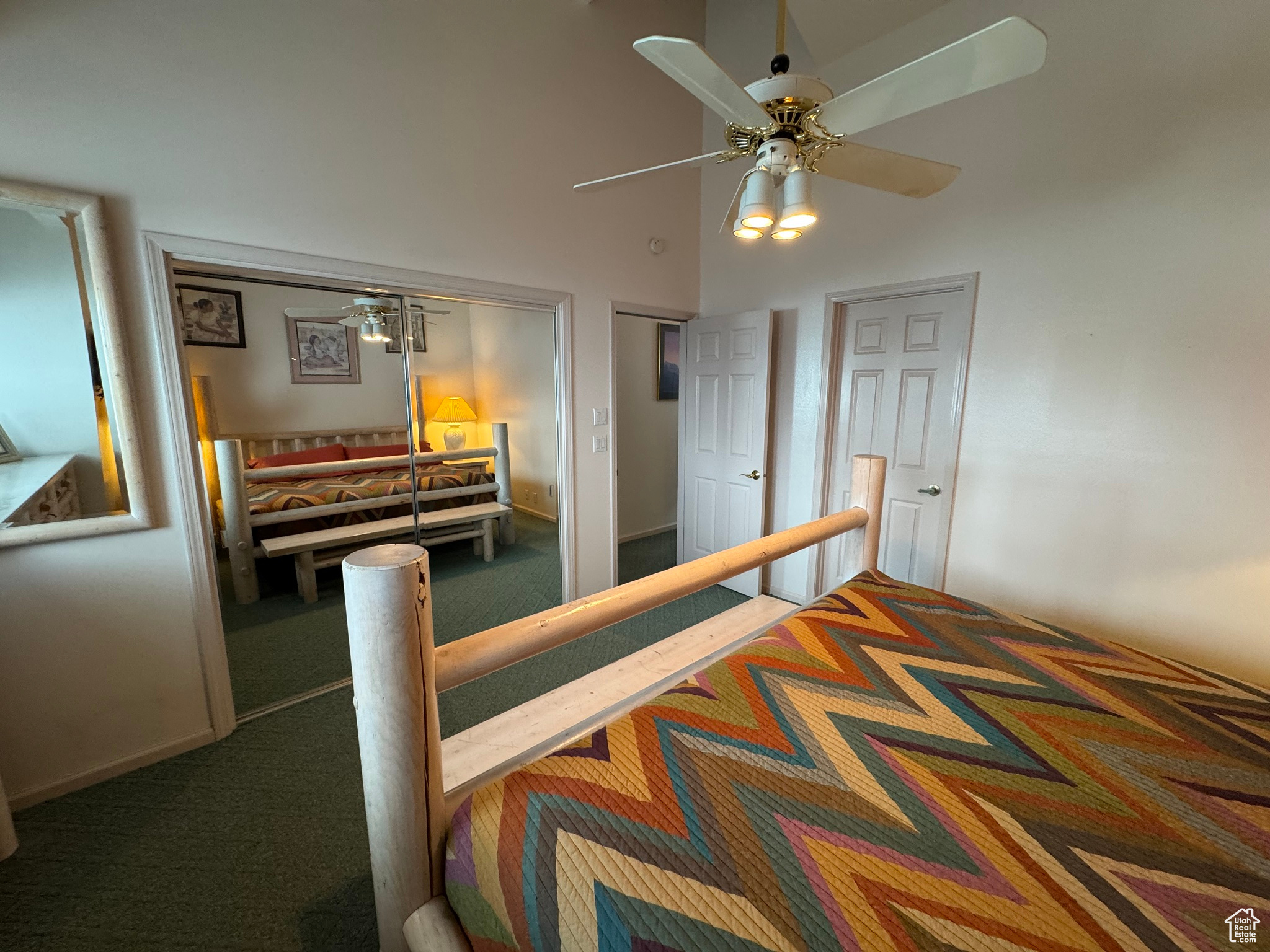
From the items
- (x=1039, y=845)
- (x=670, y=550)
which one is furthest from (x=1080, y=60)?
(x=670, y=550)

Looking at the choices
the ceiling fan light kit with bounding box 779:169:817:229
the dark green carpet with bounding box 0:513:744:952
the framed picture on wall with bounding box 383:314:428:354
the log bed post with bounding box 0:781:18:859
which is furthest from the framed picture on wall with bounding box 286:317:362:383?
the ceiling fan light kit with bounding box 779:169:817:229

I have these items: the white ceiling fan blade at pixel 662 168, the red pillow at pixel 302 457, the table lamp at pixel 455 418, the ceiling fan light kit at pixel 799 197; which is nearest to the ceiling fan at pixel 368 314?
the table lamp at pixel 455 418

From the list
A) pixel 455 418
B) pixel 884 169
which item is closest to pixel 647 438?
pixel 455 418

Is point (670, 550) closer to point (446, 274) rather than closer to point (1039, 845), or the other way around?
point (446, 274)

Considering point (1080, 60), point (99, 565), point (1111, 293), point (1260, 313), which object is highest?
point (1080, 60)

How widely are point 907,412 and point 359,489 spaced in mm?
2898

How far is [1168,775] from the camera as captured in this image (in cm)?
85

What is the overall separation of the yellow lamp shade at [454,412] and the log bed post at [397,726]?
6.22 feet

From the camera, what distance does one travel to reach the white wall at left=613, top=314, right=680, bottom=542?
13.6 feet

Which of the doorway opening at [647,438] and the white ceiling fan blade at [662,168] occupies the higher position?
the white ceiling fan blade at [662,168]

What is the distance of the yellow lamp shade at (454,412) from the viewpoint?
8.37ft

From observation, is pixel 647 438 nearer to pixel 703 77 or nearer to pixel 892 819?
pixel 703 77

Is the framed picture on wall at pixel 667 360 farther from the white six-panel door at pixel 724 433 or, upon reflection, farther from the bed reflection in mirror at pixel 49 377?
the bed reflection in mirror at pixel 49 377

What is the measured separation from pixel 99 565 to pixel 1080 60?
4173 mm
